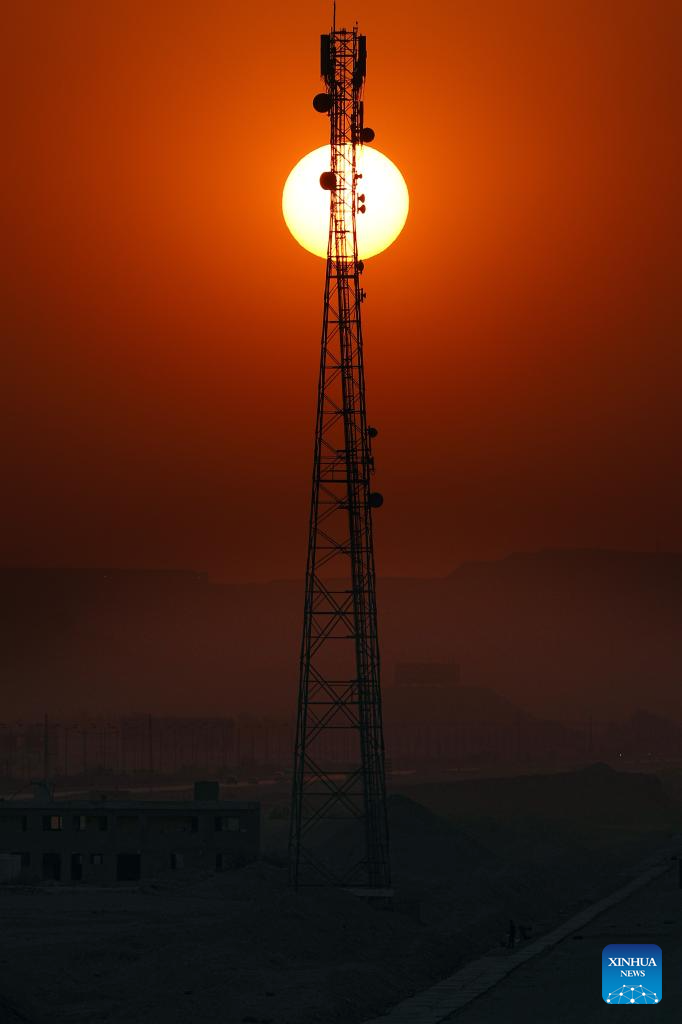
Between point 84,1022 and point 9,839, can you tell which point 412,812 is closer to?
point 9,839

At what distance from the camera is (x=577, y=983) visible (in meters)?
62.9

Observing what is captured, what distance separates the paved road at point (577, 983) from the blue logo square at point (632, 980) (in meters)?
0.82

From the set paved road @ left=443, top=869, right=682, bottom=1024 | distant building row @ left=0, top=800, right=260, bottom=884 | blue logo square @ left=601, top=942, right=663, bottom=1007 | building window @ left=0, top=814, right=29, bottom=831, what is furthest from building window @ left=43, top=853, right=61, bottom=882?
blue logo square @ left=601, top=942, right=663, bottom=1007

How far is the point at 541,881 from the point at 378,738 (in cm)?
4452

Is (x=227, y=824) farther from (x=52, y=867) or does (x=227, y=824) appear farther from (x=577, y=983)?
(x=577, y=983)

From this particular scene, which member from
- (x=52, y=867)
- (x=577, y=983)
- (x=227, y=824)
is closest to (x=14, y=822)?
(x=52, y=867)

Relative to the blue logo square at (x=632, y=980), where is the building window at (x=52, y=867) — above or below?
above

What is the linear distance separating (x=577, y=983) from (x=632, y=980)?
9.85 metres

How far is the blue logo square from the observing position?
50.5 m

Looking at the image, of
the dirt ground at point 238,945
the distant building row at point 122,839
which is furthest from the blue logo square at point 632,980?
the distant building row at point 122,839

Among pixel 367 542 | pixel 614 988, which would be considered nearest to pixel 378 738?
pixel 367 542

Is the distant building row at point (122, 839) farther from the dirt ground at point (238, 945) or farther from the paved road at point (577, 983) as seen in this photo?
the paved road at point (577, 983)

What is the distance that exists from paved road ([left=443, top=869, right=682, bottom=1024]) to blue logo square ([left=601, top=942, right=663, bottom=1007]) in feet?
2.69

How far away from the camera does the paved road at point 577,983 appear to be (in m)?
55.1
